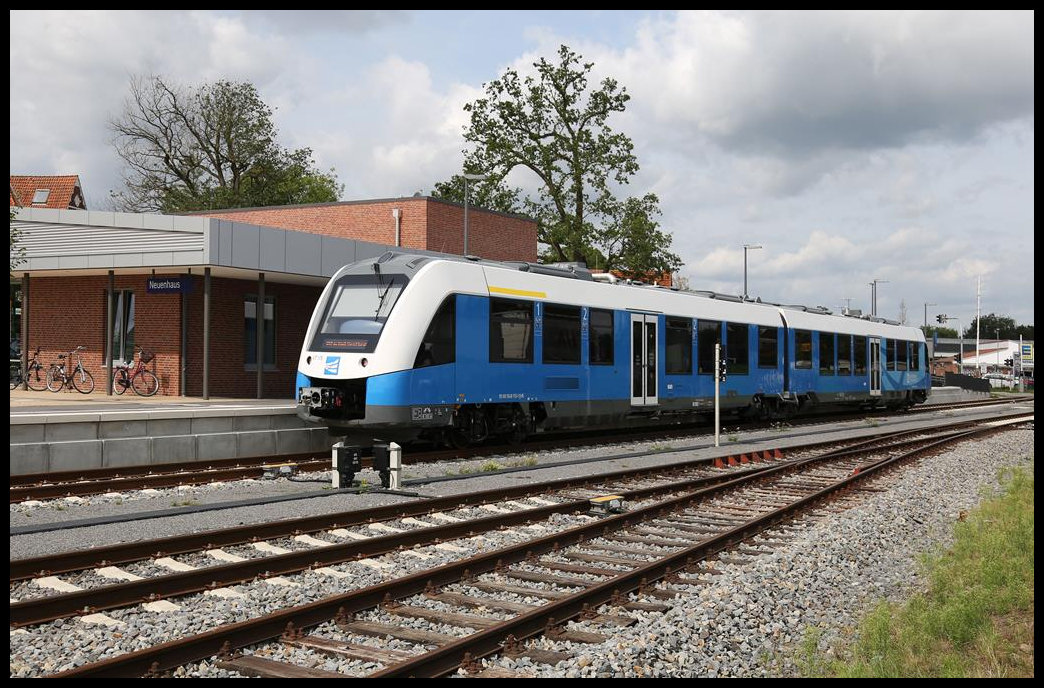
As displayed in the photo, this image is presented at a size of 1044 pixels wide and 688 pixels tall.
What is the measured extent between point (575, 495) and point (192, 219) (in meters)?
13.7

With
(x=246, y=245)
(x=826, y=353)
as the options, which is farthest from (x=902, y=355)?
(x=246, y=245)

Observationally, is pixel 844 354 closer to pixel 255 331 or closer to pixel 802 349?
pixel 802 349

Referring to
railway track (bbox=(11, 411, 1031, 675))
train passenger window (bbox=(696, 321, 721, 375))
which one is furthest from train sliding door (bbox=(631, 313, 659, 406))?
railway track (bbox=(11, 411, 1031, 675))

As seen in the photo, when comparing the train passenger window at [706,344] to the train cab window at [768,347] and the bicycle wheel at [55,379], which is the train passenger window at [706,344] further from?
the bicycle wheel at [55,379]

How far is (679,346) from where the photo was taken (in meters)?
20.3

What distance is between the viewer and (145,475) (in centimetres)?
1299

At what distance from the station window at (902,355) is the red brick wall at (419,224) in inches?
603

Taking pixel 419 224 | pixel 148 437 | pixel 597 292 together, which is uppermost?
pixel 419 224

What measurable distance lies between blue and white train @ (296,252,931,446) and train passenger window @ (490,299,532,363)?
2cm

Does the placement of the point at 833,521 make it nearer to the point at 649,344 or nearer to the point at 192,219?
the point at 649,344

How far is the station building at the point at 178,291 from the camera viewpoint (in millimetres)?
22312

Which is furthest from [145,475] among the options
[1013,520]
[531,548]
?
[1013,520]

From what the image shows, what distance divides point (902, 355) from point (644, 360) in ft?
55.9

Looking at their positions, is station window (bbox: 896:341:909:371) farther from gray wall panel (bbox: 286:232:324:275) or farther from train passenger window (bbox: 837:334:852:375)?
gray wall panel (bbox: 286:232:324:275)
